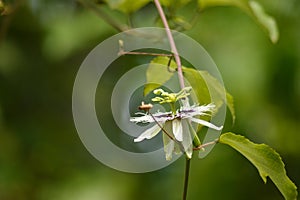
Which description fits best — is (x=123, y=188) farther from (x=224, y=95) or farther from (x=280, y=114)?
(x=224, y=95)

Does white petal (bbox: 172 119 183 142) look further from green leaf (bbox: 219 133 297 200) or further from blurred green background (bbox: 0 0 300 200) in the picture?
blurred green background (bbox: 0 0 300 200)

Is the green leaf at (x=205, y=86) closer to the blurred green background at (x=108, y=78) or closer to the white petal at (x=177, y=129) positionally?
the white petal at (x=177, y=129)

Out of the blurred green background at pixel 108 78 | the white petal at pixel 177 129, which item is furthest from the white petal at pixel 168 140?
the blurred green background at pixel 108 78

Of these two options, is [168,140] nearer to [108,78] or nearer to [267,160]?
[267,160]

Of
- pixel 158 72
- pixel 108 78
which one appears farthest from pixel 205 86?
pixel 108 78

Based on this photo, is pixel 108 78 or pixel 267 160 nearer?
pixel 267 160

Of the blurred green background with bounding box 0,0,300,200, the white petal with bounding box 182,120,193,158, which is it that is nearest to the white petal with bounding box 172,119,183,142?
the white petal with bounding box 182,120,193,158
